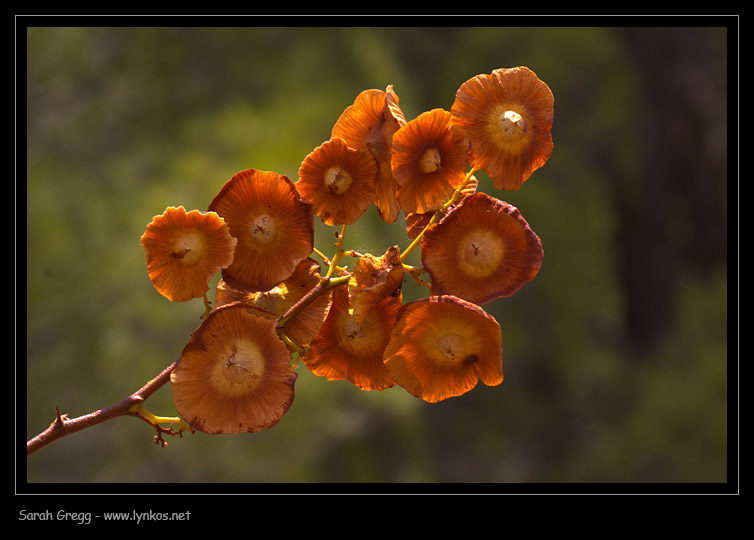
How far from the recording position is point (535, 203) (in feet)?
13.1

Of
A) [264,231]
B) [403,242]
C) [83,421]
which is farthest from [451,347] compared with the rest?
[403,242]

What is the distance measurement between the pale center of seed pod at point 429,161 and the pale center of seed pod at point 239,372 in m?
0.22

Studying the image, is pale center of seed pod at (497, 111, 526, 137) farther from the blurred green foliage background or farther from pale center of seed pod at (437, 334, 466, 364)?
the blurred green foliage background

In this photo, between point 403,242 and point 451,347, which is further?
point 403,242

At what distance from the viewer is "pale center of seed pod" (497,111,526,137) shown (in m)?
0.69

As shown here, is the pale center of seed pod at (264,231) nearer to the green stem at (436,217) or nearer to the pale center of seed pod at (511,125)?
the green stem at (436,217)

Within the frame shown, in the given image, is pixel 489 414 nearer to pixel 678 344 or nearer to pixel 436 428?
pixel 436 428

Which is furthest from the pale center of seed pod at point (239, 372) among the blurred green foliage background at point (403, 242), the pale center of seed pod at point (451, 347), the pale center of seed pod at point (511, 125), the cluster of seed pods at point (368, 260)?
the blurred green foliage background at point (403, 242)

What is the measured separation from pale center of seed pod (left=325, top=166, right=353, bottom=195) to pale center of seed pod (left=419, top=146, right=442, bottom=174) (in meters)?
0.07

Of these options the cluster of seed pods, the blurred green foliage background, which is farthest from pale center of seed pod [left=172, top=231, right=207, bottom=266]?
the blurred green foliage background

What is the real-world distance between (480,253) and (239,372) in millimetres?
236

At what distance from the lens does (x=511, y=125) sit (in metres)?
0.69

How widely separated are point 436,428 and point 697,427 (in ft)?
4.46

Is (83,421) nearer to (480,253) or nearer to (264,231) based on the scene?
(264,231)
